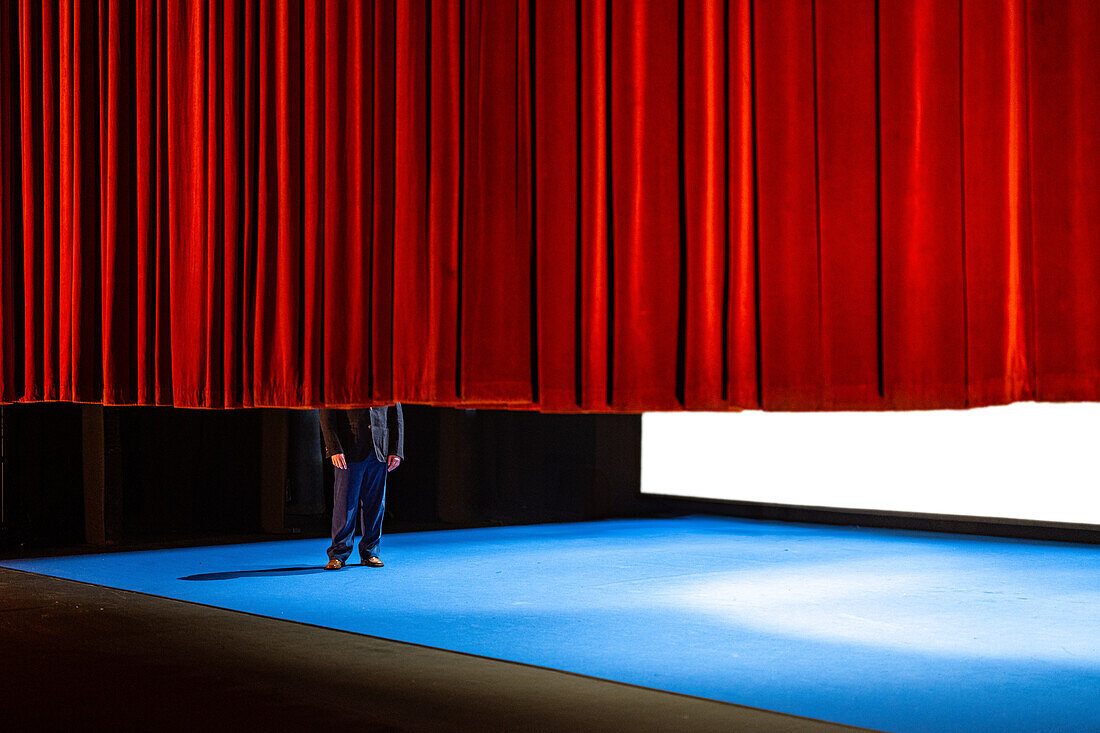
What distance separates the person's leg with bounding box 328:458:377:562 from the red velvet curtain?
1.69 metres

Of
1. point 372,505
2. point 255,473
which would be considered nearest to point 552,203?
point 372,505

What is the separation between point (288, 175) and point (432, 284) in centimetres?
73

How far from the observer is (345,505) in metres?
5.99

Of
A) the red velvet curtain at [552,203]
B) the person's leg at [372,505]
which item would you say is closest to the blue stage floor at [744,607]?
the person's leg at [372,505]

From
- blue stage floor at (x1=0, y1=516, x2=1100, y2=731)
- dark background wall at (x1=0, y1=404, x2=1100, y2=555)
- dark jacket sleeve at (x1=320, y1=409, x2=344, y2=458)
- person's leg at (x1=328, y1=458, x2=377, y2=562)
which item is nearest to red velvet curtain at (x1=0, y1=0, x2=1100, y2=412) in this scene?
blue stage floor at (x1=0, y1=516, x2=1100, y2=731)

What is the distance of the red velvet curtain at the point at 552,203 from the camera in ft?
8.33

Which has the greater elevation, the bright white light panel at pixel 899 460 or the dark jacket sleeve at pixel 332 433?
the dark jacket sleeve at pixel 332 433

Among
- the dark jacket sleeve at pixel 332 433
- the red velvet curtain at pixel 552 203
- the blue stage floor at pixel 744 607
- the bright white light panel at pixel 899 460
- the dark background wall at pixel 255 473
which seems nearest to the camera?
the red velvet curtain at pixel 552 203

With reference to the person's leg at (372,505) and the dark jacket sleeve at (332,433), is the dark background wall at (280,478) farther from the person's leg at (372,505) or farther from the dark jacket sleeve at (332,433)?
the dark jacket sleeve at (332,433)

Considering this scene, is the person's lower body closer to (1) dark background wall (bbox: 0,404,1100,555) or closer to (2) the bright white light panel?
(1) dark background wall (bbox: 0,404,1100,555)

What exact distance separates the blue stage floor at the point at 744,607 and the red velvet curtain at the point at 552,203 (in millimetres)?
1019

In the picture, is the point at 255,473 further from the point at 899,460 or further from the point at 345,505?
the point at 899,460

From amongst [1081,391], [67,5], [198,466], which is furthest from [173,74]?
[198,466]

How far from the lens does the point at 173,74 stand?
13.8 feet
